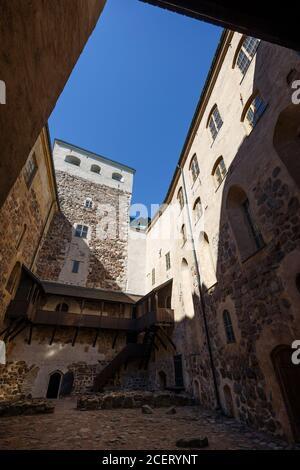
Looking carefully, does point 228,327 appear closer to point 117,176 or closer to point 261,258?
point 261,258

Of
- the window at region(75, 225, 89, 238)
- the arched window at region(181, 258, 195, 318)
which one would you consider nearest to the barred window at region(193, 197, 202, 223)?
the arched window at region(181, 258, 195, 318)

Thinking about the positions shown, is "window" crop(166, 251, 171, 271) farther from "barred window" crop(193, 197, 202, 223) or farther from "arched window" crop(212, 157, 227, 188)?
"arched window" crop(212, 157, 227, 188)

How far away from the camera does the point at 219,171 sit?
396 inches

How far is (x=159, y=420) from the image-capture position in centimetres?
695

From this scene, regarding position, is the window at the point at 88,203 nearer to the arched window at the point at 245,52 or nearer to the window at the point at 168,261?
the window at the point at 168,261

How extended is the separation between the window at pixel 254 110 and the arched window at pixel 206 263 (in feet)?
17.2

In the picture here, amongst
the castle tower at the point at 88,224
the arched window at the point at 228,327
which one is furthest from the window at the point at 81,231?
the arched window at the point at 228,327

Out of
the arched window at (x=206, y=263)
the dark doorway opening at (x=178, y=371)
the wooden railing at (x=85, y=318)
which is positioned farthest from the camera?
the dark doorway opening at (x=178, y=371)

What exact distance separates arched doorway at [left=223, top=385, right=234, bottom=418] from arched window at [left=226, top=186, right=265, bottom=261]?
4.76 metres

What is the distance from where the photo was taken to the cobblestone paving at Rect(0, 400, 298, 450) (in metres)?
4.61

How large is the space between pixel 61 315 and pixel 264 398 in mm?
11586

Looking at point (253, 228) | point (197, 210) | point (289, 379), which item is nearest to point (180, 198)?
point (197, 210)

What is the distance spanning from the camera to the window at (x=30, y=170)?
10992 mm
